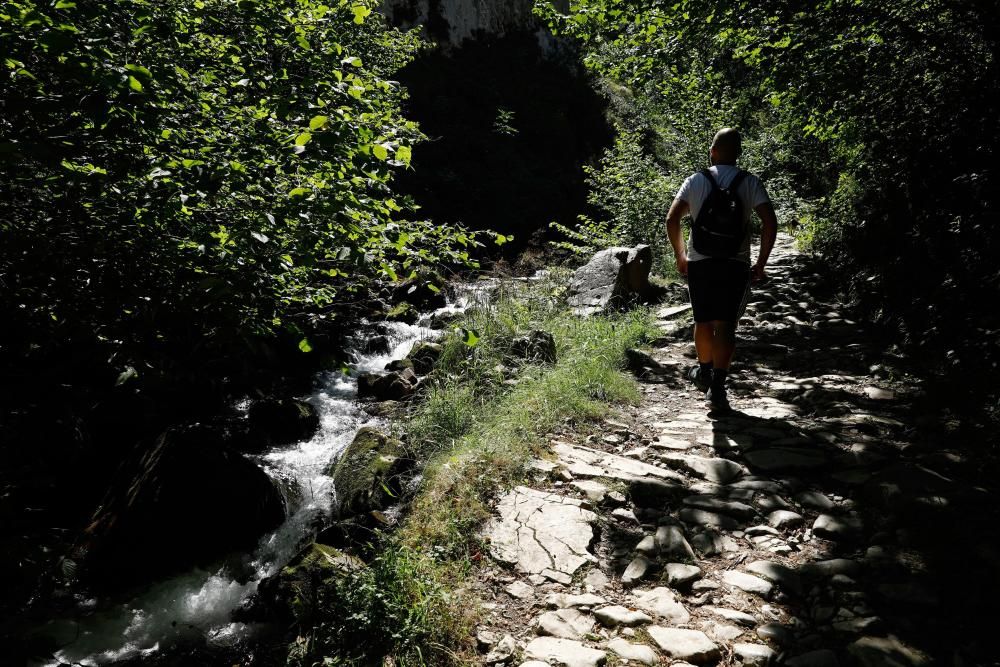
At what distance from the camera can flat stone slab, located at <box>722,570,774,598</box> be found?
245 cm

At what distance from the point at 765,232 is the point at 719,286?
575 millimetres

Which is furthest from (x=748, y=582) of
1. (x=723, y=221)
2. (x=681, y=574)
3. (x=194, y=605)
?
(x=194, y=605)

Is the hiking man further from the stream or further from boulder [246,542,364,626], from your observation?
the stream

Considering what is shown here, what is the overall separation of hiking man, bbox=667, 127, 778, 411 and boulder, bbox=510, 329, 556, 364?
74.9 inches

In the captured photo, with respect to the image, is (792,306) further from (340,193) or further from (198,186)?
(198,186)

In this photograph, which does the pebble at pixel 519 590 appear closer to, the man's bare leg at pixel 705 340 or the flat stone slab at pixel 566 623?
the flat stone slab at pixel 566 623

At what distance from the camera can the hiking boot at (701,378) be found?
4664 mm

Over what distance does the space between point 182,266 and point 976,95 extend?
6.56 m

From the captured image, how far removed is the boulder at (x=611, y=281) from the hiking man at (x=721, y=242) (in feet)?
11.5

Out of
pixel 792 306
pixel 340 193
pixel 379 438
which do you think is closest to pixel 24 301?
pixel 340 193

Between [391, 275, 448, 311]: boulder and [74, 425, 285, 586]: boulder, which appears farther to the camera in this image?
[391, 275, 448, 311]: boulder

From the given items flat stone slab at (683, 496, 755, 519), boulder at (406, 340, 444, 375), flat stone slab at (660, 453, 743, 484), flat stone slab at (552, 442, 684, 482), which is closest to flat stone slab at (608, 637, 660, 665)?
flat stone slab at (683, 496, 755, 519)

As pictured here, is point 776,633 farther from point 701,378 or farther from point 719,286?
point 701,378

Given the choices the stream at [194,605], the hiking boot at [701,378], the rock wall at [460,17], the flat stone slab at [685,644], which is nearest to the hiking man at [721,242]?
the hiking boot at [701,378]
